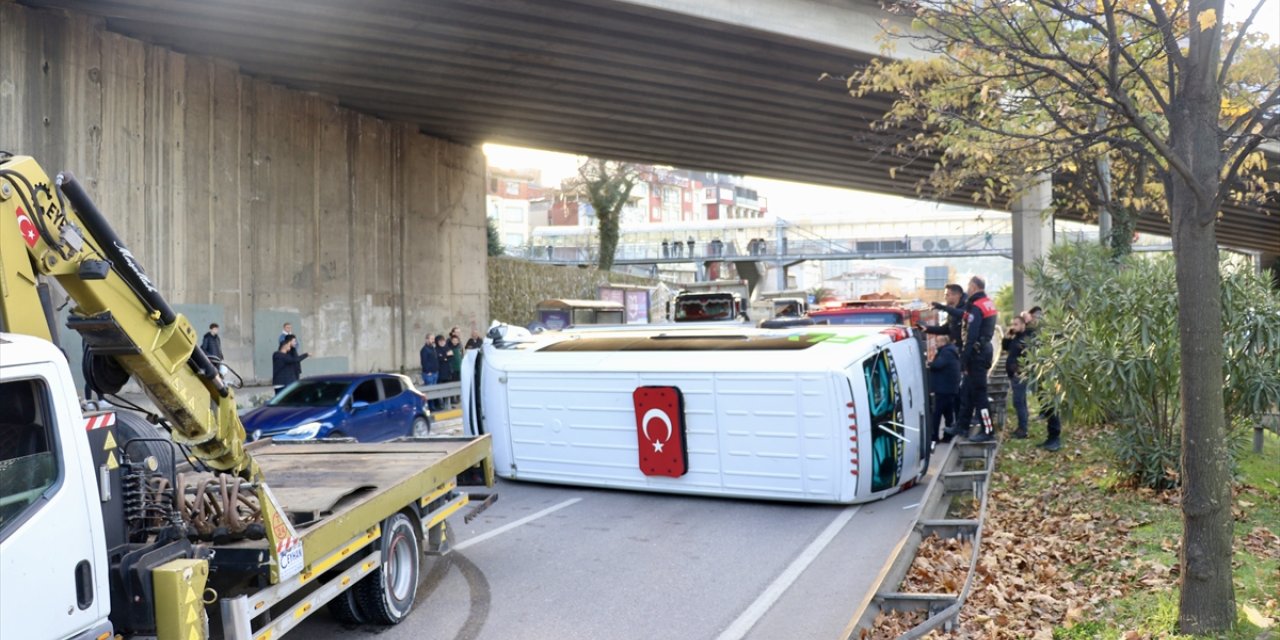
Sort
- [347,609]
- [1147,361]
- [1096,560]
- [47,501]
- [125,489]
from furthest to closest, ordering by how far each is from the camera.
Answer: [1147,361] → [1096,560] → [347,609] → [125,489] → [47,501]

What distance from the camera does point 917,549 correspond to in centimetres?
777

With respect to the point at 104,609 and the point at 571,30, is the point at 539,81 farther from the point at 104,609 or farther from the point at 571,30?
the point at 104,609

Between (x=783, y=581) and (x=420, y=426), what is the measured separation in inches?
370

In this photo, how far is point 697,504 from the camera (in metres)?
10.4

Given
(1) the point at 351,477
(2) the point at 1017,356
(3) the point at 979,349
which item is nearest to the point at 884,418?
(3) the point at 979,349

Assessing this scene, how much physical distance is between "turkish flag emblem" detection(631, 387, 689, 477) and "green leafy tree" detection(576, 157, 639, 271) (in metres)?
40.6

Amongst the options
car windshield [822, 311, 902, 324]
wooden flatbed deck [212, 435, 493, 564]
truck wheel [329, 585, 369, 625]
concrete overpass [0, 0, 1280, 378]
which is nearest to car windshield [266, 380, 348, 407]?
wooden flatbed deck [212, 435, 493, 564]

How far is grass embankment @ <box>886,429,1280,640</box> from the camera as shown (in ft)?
19.9

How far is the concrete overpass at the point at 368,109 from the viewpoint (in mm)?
17703

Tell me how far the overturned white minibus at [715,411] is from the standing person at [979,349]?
7.01ft

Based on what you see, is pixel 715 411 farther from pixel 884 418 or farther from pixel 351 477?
pixel 351 477

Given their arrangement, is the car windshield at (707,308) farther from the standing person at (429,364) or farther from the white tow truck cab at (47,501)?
the white tow truck cab at (47,501)

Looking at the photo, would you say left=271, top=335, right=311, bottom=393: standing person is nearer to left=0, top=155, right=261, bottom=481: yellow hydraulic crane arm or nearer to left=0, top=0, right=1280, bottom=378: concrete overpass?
left=0, top=0, right=1280, bottom=378: concrete overpass

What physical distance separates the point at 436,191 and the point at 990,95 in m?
21.4
